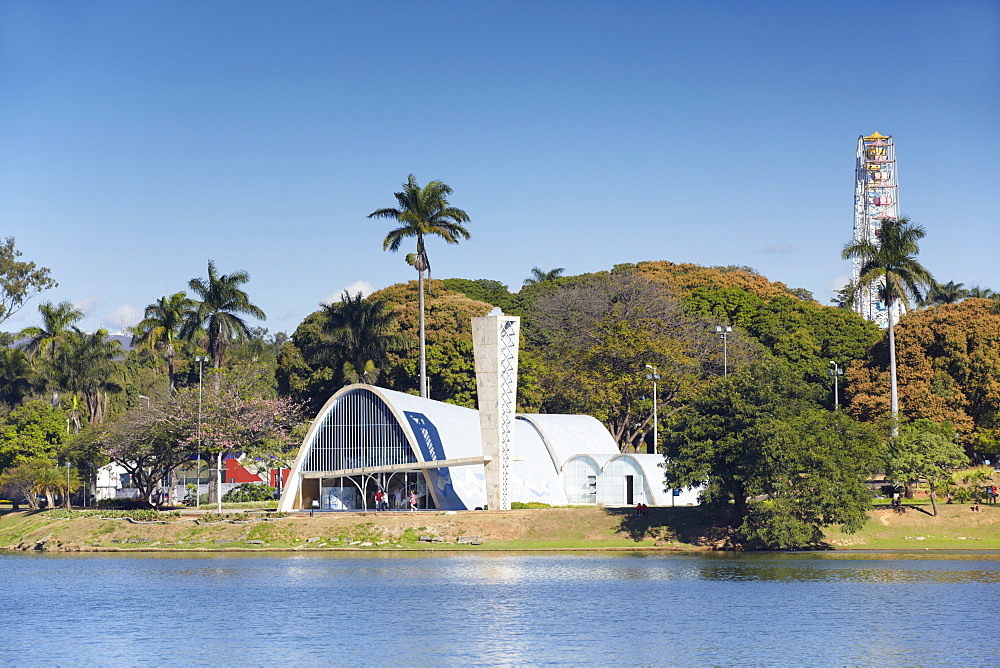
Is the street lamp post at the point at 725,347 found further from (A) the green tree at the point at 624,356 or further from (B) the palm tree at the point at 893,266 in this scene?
(B) the palm tree at the point at 893,266

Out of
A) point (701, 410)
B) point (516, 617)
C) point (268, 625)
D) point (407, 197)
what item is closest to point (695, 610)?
point (516, 617)

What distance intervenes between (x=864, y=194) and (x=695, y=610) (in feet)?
505

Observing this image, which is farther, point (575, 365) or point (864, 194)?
point (864, 194)

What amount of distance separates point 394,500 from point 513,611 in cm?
3183

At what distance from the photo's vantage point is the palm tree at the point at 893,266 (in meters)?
76.3

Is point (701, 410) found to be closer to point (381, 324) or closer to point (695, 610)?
point (695, 610)

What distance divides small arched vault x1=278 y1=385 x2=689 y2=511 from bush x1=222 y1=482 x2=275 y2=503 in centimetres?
1922

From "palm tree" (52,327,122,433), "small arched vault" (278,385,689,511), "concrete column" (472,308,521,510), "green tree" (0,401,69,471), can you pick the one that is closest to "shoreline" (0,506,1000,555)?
"concrete column" (472,308,521,510)

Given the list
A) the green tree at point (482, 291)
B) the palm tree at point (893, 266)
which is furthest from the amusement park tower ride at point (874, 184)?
the palm tree at point (893, 266)

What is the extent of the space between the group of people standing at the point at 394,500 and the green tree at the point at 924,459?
27.1 metres

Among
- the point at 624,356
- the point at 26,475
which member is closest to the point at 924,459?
the point at 624,356

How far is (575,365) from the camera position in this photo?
323ft

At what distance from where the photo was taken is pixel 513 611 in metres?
40.2

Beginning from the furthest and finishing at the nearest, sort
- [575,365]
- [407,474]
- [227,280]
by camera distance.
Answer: [575,365], [227,280], [407,474]
